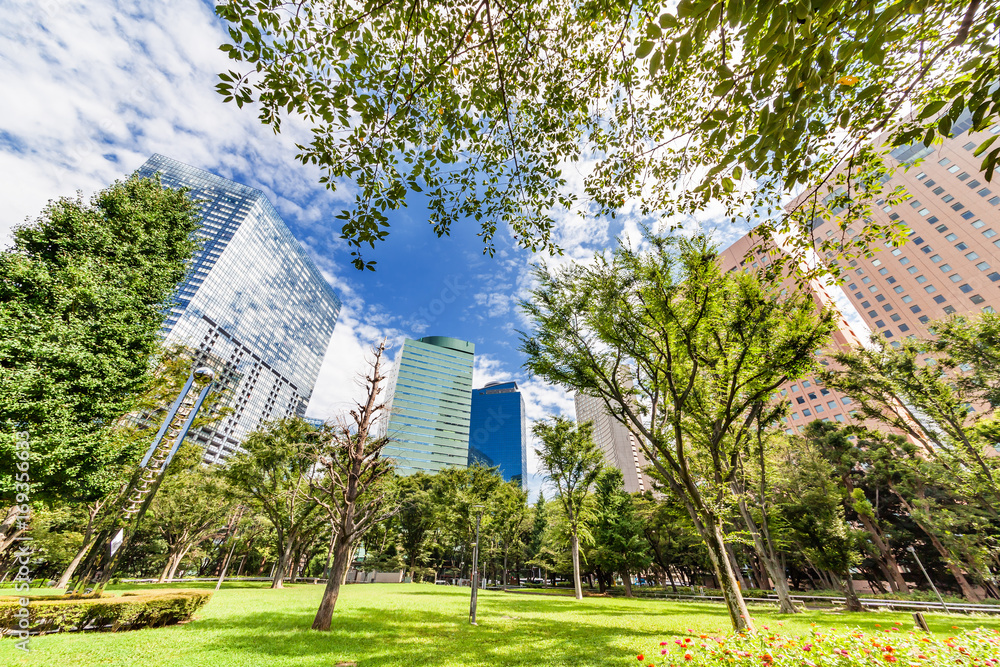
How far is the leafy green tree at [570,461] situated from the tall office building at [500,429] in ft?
403

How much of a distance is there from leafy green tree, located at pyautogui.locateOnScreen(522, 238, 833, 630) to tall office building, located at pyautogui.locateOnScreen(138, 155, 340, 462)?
8616 centimetres

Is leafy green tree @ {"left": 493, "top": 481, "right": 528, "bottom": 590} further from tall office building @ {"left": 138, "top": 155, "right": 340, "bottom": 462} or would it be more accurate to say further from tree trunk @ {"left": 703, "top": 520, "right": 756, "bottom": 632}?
tall office building @ {"left": 138, "top": 155, "right": 340, "bottom": 462}

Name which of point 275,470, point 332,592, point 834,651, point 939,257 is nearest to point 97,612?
point 332,592

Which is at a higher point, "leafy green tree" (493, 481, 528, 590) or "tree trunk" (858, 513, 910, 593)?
"leafy green tree" (493, 481, 528, 590)

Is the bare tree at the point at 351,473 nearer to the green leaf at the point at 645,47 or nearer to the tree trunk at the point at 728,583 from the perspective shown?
the tree trunk at the point at 728,583

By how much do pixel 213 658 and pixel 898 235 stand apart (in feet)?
48.8

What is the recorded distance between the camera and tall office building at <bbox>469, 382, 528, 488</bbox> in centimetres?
15075

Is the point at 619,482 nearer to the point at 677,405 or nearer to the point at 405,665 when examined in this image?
the point at 677,405

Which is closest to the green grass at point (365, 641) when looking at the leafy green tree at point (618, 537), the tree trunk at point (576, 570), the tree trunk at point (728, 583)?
the tree trunk at point (728, 583)

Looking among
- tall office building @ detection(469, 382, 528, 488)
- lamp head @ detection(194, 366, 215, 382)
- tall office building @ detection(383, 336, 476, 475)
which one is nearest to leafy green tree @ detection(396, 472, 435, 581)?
lamp head @ detection(194, 366, 215, 382)

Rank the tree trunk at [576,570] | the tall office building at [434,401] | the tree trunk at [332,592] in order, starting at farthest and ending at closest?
the tall office building at [434,401] < the tree trunk at [576,570] < the tree trunk at [332,592]

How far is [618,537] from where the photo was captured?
28297 mm

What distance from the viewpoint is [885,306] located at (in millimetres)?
55844

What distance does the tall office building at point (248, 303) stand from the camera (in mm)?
80269
